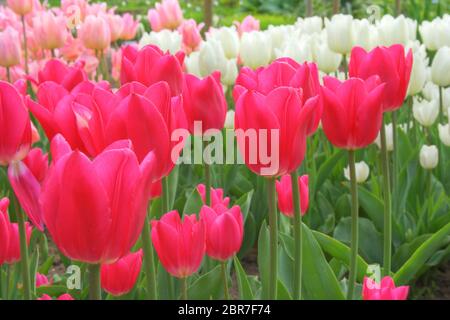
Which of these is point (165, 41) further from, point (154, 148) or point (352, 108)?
point (154, 148)

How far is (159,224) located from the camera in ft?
4.05

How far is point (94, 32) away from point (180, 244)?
7.48 ft

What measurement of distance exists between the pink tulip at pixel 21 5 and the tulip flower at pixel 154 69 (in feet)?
7.89

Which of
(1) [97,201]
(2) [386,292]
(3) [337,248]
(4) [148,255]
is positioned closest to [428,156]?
(3) [337,248]

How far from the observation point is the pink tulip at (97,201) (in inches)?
31.7

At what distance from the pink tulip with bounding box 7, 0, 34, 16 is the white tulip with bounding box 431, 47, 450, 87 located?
194 centimetres

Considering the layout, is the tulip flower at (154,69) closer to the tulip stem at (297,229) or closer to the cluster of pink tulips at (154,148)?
the cluster of pink tulips at (154,148)

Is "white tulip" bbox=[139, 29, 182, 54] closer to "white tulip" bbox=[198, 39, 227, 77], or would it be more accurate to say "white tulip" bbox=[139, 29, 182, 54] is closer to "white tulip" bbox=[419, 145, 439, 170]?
"white tulip" bbox=[198, 39, 227, 77]

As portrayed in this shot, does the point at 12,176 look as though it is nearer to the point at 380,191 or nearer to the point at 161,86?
the point at 161,86

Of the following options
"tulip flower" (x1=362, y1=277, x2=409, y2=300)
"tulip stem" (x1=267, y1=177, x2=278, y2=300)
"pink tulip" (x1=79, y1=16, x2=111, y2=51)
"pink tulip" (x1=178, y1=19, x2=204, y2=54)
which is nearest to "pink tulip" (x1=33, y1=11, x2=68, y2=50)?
"pink tulip" (x1=79, y1=16, x2=111, y2=51)

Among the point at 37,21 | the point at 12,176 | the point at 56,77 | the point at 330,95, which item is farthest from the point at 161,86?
→ the point at 37,21

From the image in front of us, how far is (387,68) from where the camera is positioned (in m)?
1.47

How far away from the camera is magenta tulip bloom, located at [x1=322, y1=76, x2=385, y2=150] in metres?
1.29

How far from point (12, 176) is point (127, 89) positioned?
0.20 m
